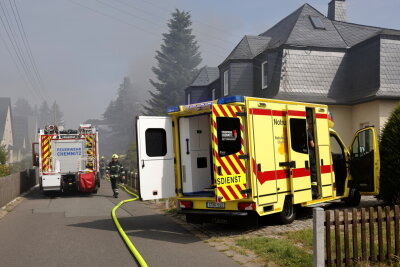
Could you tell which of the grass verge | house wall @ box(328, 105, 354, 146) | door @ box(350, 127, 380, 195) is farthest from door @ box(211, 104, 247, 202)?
house wall @ box(328, 105, 354, 146)

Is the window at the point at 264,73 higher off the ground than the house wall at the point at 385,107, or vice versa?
the window at the point at 264,73

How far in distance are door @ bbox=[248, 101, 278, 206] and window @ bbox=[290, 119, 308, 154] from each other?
0.62 m

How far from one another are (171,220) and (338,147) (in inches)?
202

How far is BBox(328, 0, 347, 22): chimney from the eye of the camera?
28969mm

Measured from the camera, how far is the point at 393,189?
10742mm

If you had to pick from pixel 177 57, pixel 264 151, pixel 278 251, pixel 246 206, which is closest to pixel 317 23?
pixel 264 151

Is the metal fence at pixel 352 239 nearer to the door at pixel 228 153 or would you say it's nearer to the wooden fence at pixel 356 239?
the wooden fence at pixel 356 239

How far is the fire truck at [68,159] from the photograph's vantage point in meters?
17.5

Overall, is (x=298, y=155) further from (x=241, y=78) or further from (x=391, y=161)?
(x=241, y=78)

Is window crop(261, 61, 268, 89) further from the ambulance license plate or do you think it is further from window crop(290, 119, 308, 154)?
the ambulance license plate

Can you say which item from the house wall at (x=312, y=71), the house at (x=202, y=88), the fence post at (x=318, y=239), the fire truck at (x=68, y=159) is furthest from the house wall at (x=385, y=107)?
the fence post at (x=318, y=239)

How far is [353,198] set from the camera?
11812 millimetres

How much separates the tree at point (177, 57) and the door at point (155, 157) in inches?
2249

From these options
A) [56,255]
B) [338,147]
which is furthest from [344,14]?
[56,255]
